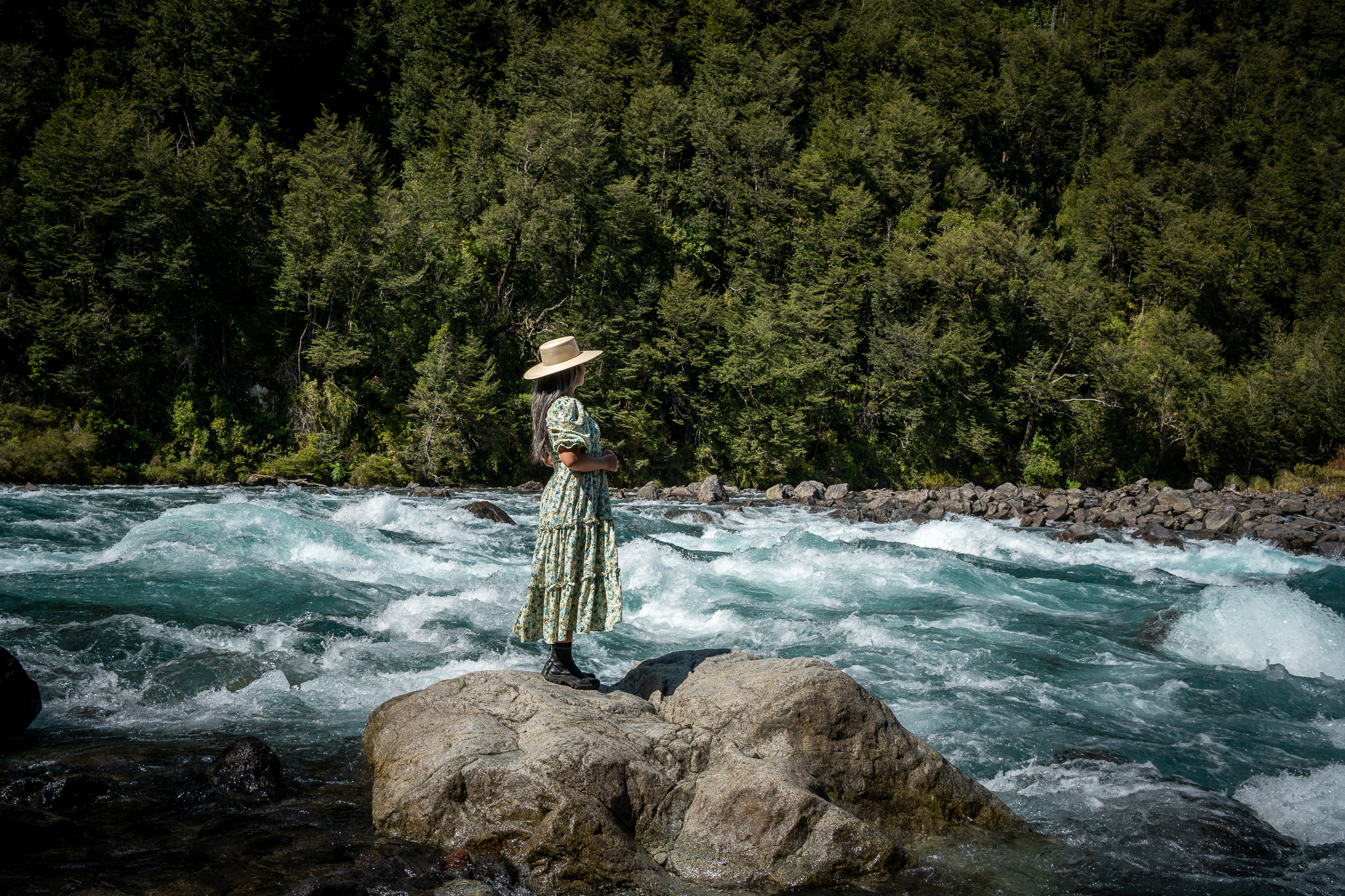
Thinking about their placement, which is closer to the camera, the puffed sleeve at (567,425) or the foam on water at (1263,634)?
the puffed sleeve at (567,425)

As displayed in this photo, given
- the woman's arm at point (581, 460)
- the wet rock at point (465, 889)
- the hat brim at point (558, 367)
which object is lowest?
the wet rock at point (465, 889)

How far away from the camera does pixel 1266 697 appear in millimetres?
8164

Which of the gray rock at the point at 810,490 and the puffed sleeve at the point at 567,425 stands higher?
the puffed sleeve at the point at 567,425

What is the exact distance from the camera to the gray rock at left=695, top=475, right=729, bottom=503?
2856cm

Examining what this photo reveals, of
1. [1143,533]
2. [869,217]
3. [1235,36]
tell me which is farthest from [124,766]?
[1235,36]

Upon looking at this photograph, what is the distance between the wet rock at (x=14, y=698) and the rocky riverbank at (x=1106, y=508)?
69.7ft

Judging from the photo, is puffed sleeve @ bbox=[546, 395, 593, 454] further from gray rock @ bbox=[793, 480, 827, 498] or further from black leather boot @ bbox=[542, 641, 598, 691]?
gray rock @ bbox=[793, 480, 827, 498]

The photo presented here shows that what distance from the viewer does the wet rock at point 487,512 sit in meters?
19.3

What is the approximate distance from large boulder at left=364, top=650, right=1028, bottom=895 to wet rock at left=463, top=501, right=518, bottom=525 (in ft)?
46.9

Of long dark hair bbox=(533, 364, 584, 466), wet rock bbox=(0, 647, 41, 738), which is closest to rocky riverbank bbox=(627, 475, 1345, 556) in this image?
long dark hair bbox=(533, 364, 584, 466)

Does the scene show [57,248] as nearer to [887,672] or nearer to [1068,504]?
[887,672]

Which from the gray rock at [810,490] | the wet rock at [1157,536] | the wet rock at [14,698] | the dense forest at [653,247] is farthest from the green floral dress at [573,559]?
the gray rock at [810,490]

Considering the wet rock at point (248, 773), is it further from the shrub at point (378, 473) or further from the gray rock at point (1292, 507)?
the gray rock at point (1292, 507)

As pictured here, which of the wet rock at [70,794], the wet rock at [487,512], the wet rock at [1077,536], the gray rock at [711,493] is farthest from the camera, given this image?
the gray rock at [711,493]
